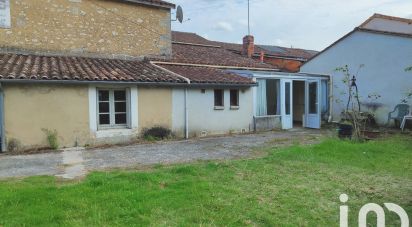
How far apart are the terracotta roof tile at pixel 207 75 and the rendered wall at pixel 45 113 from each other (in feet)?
15.3

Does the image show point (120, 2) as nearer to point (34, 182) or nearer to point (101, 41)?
point (101, 41)

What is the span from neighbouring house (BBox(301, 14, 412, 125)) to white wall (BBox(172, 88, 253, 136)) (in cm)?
640

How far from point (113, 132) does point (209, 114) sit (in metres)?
4.40

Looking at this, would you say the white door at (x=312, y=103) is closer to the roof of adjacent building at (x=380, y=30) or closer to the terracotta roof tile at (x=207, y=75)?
the roof of adjacent building at (x=380, y=30)

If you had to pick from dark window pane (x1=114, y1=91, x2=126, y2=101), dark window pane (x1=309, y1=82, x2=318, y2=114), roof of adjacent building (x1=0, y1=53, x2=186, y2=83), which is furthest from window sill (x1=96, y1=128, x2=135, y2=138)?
dark window pane (x1=309, y1=82, x2=318, y2=114)

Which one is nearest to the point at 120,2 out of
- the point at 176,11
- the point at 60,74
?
the point at 176,11

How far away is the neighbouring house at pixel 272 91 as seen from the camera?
58.4 ft

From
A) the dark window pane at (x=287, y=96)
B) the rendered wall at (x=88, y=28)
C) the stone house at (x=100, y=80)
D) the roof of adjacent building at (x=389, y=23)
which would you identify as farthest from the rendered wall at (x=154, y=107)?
the roof of adjacent building at (x=389, y=23)

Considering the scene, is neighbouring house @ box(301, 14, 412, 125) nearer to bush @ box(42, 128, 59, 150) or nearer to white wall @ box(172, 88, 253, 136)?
white wall @ box(172, 88, 253, 136)

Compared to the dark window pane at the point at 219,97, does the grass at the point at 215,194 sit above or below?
below

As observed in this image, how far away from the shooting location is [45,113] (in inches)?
482

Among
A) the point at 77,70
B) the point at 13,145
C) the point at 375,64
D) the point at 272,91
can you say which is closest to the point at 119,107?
the point at 77,70

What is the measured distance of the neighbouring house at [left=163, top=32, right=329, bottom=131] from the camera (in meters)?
17.8

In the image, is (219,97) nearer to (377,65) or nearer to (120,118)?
(120,118)
